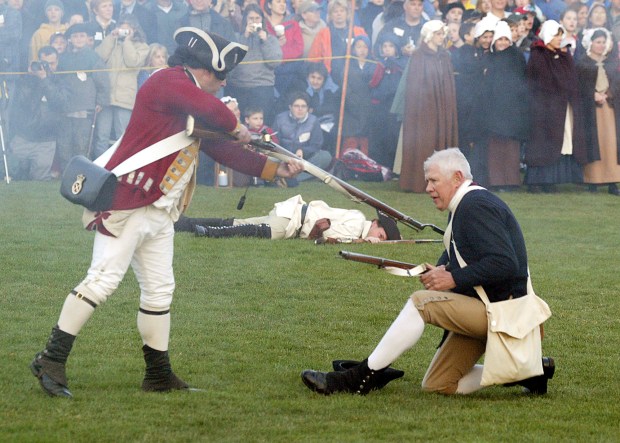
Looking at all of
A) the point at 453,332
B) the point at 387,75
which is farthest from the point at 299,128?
the point at 453,332

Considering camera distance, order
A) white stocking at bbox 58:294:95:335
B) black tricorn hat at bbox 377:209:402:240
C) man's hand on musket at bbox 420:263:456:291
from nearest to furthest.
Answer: white stocking at bbox 58:294:95:335
man's hand on musket at bbox 420:263:456:291
black tricorn hat at bbox 377:209:402:240

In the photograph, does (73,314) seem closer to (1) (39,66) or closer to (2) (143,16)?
(2) (143,16)

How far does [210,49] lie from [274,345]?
2040 mm

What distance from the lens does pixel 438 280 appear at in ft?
19.3

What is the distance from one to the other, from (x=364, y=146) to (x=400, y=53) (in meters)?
1.42

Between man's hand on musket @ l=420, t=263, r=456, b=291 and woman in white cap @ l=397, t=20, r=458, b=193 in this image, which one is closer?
man's hand on musket @ l=420, t=263, r=456, b=291

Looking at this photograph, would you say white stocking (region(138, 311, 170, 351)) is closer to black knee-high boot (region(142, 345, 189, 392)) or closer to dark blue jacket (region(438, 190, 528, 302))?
black knee-high boot (region(142, 345, 189, 392))

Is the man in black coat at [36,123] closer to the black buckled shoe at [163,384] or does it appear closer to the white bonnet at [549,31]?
the white bonnet at [549,31]

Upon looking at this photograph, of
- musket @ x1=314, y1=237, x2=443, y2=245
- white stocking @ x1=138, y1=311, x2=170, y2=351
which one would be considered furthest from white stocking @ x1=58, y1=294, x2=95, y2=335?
musket @ x1=314, y1=237, x2=443, y2=245

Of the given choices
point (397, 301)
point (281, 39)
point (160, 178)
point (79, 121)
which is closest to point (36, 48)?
point (79, 121)

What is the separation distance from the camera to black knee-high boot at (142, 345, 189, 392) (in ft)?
19.8

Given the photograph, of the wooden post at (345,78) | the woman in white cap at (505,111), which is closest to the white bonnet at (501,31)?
the woman in white cap at (505,111)

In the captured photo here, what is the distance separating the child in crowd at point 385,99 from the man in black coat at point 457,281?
11161 millimetres

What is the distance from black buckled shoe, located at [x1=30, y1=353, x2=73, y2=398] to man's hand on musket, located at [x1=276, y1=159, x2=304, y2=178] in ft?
5.12
